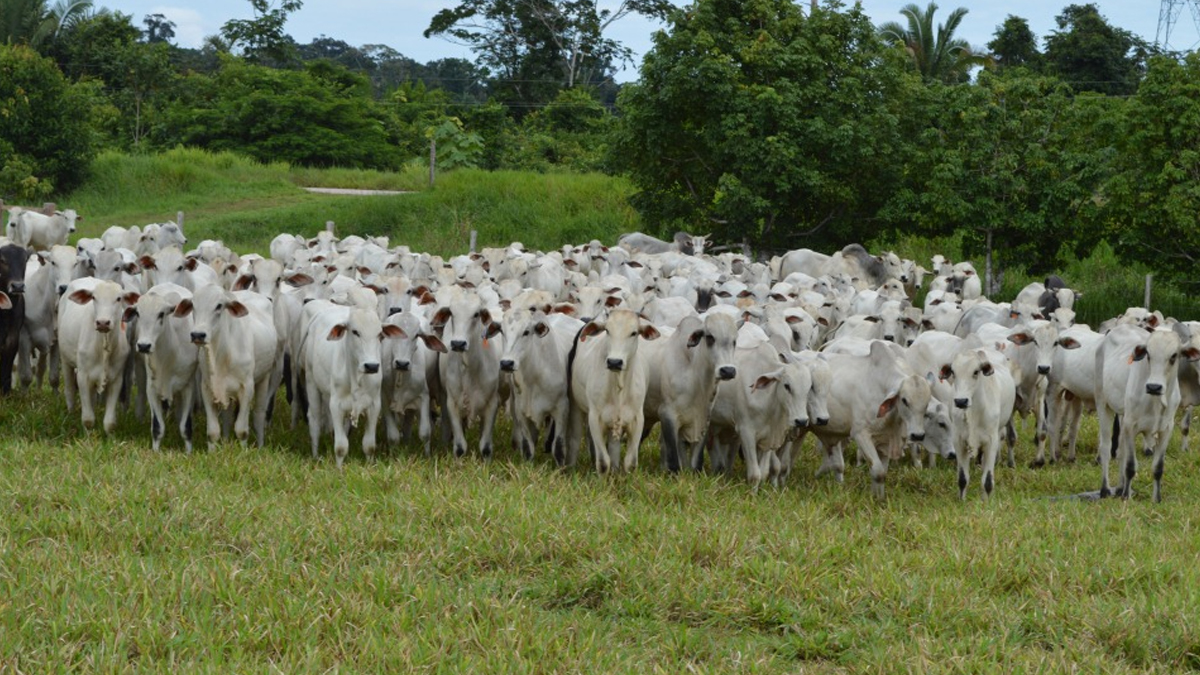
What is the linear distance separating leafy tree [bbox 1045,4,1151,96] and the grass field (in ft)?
109

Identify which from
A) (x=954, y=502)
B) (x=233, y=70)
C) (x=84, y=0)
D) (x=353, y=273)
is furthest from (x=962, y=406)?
(x=84, y=0)

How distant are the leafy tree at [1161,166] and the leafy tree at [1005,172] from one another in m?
1.16

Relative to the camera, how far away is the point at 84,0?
44.0 meters

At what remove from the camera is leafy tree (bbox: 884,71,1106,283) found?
69.8ft

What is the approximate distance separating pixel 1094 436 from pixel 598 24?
35.0 metres

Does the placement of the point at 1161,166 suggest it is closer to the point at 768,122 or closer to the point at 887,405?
the point at 768,122

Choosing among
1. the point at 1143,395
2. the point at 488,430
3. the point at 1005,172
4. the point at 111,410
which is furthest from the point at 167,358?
the point at 1005,172

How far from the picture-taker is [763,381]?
384 inches

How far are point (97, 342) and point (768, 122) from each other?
14220 mm

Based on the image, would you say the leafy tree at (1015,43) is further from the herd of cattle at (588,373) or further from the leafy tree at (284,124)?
the herd of cattle at (588,373)

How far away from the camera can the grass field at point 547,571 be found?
237 inches

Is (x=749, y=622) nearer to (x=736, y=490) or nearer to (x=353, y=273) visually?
(x=736, y=490)

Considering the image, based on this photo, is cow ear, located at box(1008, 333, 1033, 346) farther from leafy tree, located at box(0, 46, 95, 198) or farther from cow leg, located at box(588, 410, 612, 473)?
leafy tree, located at box(0, 46, 95, 198)

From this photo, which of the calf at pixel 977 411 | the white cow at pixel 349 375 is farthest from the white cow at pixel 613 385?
the calf at pixel 977 411
